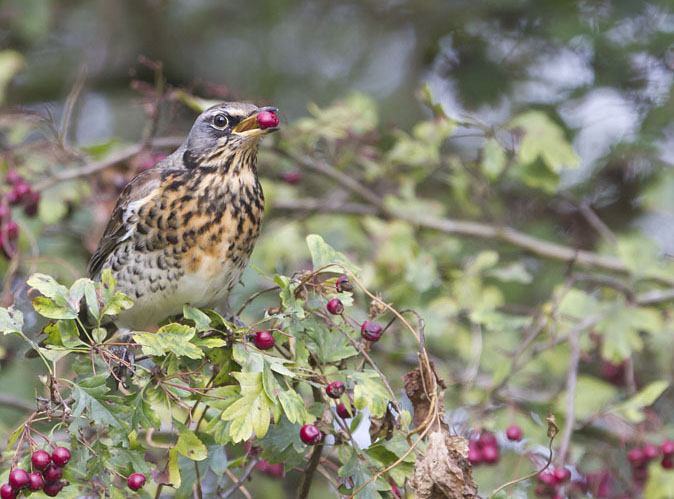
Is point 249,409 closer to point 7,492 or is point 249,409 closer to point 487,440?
point 7,492

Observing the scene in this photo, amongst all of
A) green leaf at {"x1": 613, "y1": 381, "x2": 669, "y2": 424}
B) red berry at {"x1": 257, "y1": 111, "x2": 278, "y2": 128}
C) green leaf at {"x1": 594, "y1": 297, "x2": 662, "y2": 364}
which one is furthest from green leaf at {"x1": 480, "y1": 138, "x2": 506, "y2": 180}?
red berry at {"x1": 257, "y1": 111, "x2": 278, "y2": 128}

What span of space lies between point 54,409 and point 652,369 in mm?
3213

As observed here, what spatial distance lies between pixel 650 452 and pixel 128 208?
205cm

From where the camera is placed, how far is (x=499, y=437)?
10.5ft

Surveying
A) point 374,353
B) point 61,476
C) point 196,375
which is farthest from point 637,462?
point 61,476

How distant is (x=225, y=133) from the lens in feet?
9.11

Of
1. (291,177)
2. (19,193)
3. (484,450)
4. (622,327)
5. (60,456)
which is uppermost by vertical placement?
(60,456)

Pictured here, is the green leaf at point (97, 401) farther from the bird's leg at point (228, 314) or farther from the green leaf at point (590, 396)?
the green leaf at point (590, 396)

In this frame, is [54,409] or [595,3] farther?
[595,3]

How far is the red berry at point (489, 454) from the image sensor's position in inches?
117

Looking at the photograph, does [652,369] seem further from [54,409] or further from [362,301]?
[54,409]

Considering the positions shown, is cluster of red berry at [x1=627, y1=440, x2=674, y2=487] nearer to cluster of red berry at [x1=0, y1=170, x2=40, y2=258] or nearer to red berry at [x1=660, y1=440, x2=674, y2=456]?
red berry at [x1=660, y1=440, x2=674, y2=456]

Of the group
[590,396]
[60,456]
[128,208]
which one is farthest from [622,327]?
[60,456]

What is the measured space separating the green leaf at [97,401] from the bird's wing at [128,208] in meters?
1.00
